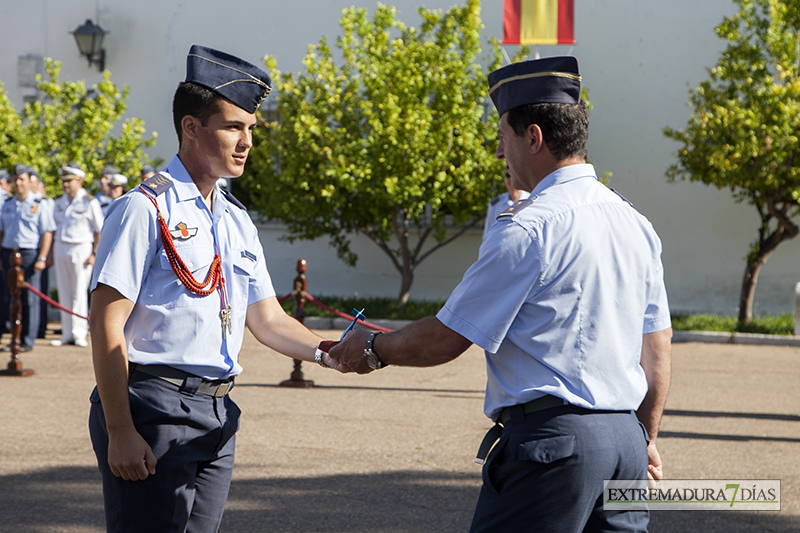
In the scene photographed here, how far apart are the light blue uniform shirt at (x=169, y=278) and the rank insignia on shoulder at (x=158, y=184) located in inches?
0.7

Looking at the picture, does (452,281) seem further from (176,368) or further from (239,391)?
(176,368)

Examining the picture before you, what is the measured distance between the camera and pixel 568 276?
2.20 m

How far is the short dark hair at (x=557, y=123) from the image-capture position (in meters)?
2.35

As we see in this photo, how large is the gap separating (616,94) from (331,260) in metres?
5.93

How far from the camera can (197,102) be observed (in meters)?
2.59

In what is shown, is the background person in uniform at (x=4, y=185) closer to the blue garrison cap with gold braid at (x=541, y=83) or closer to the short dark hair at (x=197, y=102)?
the short dark hair at (x=197, y=102)

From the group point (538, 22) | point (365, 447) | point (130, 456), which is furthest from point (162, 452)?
point (538, 22)

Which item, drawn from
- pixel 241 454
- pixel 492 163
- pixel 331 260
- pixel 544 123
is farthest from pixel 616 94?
pixel 544 123

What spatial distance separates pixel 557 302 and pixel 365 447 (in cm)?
394

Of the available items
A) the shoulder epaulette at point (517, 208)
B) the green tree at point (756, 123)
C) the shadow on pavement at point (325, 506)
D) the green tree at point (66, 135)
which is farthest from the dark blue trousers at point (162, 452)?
the green tree at point (66, 135)

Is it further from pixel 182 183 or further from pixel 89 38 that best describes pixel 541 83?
pixel 89 38

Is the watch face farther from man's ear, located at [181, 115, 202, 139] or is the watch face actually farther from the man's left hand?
man's ear, located at [181, 115, 202, 139]

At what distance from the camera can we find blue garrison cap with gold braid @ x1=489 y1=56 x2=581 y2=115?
7.76 feet

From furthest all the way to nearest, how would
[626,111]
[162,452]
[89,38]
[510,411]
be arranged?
[89,38], [626,111], [162,452], [510,411]
